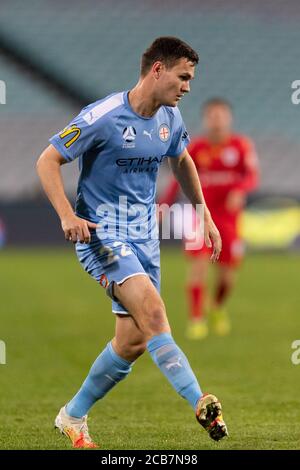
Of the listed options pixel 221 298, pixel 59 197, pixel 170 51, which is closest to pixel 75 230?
pixel 59 197

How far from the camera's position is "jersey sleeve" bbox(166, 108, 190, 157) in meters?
5.00

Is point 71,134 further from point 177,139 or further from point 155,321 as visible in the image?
point 155,321

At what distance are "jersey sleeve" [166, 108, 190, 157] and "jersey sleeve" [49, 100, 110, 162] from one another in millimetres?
461

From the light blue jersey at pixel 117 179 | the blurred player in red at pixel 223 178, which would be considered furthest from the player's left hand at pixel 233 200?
the light blue jersey at pixel 117 179

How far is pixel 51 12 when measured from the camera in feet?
72.4

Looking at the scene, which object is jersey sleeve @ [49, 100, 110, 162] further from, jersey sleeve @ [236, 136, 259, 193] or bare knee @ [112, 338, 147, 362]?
jersey sleeve @ [236, 136, 259, 193]

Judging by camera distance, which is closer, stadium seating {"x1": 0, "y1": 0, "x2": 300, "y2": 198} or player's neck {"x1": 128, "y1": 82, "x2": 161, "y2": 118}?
player's neck {"x1": 128, "y1": 82, "x2": 161, "y2": 118}

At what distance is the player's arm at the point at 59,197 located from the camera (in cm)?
437

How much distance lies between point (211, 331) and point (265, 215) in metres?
8.20

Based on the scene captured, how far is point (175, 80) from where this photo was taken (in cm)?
465

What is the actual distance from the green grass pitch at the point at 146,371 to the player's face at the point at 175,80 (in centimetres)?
163

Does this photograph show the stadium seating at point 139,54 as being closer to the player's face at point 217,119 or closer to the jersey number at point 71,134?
the player's face at point 217,119

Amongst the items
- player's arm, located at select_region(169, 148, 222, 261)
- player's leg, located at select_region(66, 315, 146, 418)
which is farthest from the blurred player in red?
player's leg, located at select_region(66, 315, 146, 418)
